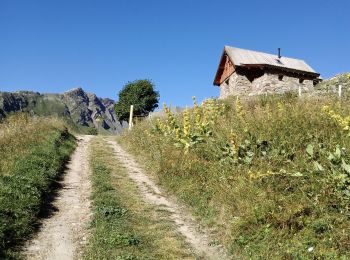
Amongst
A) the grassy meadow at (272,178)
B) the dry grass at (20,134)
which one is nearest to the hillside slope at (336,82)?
the dry grass at (20,134)

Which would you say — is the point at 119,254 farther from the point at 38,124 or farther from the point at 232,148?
the point at 38,124

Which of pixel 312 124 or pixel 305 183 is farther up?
pixel 312 124

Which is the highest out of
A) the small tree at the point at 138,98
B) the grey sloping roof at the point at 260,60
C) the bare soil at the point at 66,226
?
the grey sloping roof at the point at 260,60

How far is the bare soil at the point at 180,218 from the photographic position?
7.47 meters

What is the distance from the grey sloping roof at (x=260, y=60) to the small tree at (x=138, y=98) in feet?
A: 34.2

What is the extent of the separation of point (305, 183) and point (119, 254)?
12.5ft

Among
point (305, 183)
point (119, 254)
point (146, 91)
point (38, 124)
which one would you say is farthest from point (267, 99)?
point (146, 91)

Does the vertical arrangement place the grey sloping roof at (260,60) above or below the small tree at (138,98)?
above

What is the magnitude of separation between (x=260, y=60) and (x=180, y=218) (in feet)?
112

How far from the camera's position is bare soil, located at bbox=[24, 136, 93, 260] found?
7094 mm

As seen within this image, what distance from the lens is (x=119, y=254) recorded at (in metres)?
6.88

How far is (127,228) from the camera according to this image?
819 cm

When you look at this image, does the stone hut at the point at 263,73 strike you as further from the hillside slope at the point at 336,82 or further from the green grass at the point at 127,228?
the green grass at the point at 127,228

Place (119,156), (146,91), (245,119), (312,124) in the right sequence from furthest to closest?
(146,91)
(119,156)
(245,119)
(312,124)
